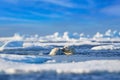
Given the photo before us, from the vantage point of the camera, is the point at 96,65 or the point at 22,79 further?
the point at 96,65

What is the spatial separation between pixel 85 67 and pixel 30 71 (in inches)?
80.4

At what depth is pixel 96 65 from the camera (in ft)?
44.0

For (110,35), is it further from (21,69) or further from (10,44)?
(21,69)

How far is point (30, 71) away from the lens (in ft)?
41.2

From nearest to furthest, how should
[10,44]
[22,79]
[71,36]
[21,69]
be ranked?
[22,79] < [21,69] < [10,44] < [71,36]

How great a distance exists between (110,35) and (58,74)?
171 m

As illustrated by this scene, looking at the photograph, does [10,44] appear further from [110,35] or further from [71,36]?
[110,35]

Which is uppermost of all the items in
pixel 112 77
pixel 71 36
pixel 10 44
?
pixel 71 36

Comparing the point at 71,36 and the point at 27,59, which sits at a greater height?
the point at 71,36

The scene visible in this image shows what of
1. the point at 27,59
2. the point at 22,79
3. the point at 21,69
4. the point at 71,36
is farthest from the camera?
the point at 71,36

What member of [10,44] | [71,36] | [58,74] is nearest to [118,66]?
[58,74]

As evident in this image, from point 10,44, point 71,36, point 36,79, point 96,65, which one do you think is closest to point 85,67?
point 96,65

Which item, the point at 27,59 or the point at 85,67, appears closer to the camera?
the point at 85,67

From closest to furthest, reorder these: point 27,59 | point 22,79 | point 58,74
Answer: point 22,79 < point 58,74 < point 27,59
